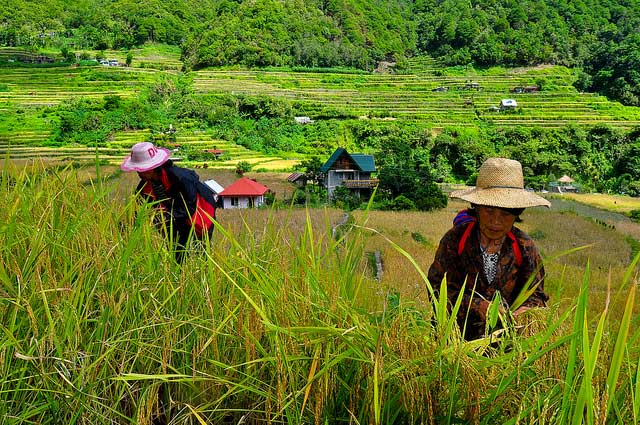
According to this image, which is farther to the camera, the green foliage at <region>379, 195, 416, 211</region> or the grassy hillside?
the grassy hillside

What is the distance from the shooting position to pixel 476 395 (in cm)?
72

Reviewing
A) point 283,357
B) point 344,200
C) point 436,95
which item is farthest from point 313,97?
point 283,357

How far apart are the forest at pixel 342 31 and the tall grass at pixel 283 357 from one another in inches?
2420

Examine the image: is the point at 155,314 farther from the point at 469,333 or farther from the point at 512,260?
the point at 512,260

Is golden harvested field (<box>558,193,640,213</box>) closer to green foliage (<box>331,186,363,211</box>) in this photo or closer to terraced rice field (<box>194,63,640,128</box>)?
green foliage (<box>331,186,363,211</box>)

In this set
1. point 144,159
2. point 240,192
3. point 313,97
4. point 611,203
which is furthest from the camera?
point 313,97

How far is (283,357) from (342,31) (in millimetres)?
91736

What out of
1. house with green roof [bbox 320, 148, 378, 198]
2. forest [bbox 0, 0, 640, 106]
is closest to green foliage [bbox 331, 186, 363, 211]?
house with green roof [bbox 320, 148, 378, 198]

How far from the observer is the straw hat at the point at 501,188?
163 cm

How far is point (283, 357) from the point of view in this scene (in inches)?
30.1

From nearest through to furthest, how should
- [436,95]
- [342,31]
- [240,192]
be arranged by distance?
1. [240,192]
2. [436,95]
3. [342,31]

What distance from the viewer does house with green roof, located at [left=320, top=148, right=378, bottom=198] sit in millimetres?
26938

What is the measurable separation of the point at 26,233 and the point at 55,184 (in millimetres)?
572

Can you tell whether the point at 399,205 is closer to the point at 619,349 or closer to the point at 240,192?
the point at 240,192
